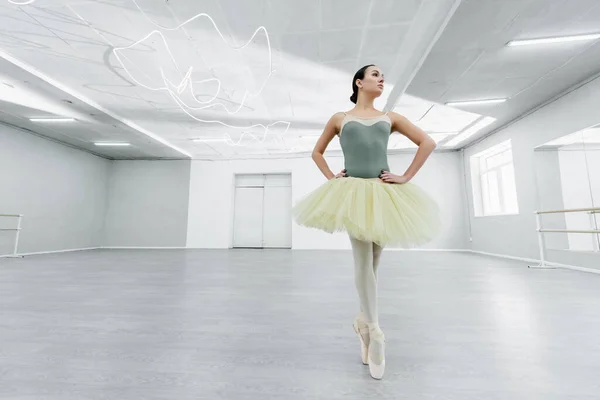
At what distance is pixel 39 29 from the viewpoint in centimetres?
305

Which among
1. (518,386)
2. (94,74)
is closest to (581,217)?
(518,386)

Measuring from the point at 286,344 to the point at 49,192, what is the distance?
324 inches

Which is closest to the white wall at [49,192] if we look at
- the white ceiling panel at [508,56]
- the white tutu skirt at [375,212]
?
the white tutu skirt at [375,212]

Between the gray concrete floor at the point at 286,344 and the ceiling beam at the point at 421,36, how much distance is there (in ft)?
9.24

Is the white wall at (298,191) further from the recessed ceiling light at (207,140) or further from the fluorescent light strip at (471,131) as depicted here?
the recessed ceiling light at (207,140)

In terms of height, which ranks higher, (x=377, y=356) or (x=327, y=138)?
(x=327, y=138)

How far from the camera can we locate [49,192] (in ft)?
21.6

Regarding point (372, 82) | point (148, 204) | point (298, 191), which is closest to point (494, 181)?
point (298, 191)

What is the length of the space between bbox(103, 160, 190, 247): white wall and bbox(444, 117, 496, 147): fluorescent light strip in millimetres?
7876

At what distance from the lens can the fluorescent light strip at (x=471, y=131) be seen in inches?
215

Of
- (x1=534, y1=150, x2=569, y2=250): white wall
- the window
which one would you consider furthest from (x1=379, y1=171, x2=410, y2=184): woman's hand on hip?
the window

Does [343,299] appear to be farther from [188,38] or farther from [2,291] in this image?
[188,38]

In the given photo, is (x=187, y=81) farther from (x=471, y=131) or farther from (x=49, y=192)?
(x=471, y=131)

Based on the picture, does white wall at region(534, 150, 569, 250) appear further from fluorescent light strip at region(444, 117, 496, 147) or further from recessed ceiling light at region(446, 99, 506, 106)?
recessed ceiling light at region(446, 99, 506, 106)
